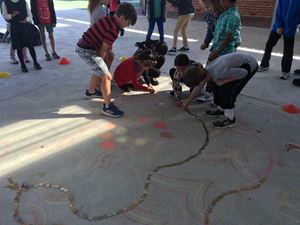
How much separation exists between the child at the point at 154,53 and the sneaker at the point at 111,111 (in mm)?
930

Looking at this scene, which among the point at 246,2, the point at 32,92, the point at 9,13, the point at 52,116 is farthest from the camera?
the point at 246,2

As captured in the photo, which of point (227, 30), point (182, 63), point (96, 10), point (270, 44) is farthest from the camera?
point (270, 44)

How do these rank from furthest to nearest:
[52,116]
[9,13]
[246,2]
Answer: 1. [246,2]
2. [9,13]
3. [52,116]

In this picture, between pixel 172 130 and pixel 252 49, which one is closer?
pixel 172 130

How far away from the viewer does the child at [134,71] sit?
3732mm

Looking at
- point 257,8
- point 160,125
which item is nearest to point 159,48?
A: point 160,125

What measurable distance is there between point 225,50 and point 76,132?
5.78 feet

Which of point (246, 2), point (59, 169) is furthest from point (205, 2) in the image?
point (246, 2)

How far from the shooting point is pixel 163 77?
4.52m

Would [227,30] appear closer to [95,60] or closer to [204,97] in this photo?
[204,97]

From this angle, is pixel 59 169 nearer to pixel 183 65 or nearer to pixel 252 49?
pixel 183 65

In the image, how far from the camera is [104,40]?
300 centimetres

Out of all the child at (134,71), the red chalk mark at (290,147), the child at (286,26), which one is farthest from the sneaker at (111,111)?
the child at (286,26)

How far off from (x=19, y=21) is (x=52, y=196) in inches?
122
